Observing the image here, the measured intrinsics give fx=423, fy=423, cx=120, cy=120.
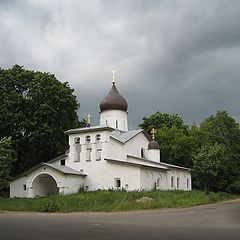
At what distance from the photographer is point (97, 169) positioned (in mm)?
44094

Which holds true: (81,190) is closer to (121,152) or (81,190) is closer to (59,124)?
(121,152)

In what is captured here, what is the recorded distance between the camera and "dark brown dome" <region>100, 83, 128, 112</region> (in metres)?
53.9

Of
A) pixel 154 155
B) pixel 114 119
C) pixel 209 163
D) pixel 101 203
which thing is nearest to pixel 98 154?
pixel 154 155

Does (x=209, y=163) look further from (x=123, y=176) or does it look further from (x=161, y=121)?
(x=161, y=121)

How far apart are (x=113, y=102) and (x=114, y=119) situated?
2194 mm

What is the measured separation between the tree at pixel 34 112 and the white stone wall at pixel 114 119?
402 cm

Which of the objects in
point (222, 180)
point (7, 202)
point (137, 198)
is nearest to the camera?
point (137, 198)

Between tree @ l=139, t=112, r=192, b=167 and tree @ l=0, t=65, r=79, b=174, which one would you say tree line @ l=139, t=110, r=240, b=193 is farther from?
tree @ l=0, t=65, r=79, b=174

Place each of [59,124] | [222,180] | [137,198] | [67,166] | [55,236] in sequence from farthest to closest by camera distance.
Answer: [222,180], [59,124], [67,166], [137,198], [55,236]

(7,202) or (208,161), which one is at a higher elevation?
(208,161)

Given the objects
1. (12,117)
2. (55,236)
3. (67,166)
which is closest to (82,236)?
(55,236)

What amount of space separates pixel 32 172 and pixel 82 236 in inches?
1212

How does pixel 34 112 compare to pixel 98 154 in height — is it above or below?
above

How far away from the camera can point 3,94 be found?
4834cm
